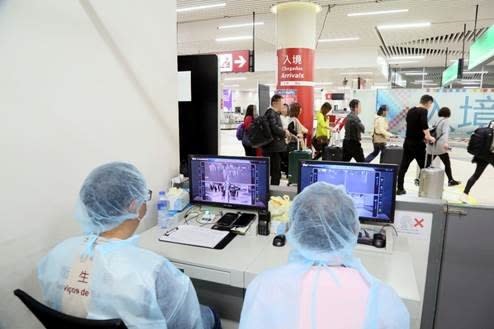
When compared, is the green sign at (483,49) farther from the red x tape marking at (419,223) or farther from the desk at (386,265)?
the desk at (386,265)

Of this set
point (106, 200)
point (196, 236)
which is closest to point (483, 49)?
point (196, 236)

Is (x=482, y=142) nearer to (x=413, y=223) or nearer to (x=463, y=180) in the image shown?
(x=463, y=180)

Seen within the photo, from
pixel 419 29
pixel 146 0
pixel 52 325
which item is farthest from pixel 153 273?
pixel 419 29

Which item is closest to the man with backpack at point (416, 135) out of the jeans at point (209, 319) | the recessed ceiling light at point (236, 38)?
the jeans at point (209, 319)

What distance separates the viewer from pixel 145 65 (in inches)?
84.4

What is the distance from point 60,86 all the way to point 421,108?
4.67 m

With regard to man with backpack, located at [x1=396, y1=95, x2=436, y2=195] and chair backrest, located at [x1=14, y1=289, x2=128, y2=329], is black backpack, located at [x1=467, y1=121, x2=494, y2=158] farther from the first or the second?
chair backrest, located at [x1=14, y1=289, x2=128, y2=329]

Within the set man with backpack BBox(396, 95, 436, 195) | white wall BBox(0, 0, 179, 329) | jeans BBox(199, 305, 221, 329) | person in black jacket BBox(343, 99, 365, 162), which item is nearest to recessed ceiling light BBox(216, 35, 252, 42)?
person in black jacket BBox(343, 99, 365, 162)

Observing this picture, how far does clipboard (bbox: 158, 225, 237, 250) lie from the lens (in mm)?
Result: 1832

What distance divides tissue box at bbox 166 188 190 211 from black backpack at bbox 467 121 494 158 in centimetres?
398

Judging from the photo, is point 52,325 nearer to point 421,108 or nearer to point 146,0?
point 146,0

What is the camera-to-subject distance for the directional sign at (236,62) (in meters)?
7.30

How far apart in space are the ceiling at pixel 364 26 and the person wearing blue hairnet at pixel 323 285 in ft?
19.1

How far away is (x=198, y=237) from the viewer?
6.26 feet
